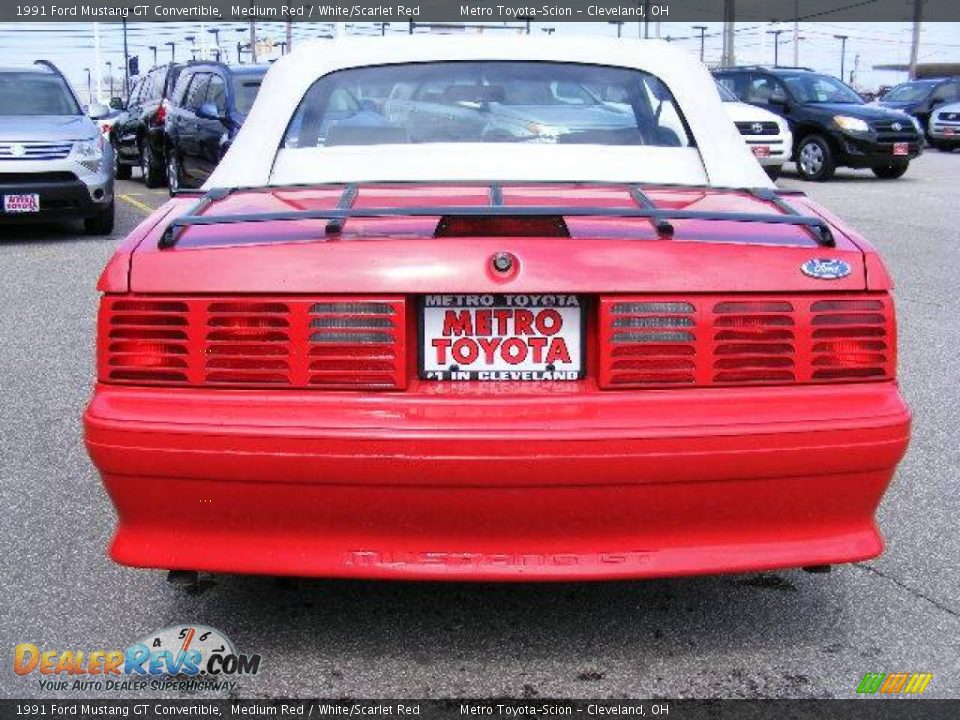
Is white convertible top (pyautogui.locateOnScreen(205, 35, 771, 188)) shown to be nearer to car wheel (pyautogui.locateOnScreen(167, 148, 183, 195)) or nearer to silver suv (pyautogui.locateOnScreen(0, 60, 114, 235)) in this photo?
silver suv (pyautogui.locateOnScreen(0, 60, 114, 235))

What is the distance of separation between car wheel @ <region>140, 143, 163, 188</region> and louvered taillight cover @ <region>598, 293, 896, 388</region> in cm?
1598

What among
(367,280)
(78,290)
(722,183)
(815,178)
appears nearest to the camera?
(367,280)

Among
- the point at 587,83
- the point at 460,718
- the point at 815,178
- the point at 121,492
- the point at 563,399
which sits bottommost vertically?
the point at 815,178

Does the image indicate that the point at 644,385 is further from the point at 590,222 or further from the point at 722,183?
the point at 722,183

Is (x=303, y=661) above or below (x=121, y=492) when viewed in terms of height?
below

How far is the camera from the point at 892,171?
66.3 feet

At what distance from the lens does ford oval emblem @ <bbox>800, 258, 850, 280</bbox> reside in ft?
9.80

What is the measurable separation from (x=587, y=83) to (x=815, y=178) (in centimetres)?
1611

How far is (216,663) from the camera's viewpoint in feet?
10.7

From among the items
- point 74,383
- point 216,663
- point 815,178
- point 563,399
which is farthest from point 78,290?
point 815,178

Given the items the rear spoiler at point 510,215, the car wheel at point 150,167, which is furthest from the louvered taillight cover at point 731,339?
the car wheel at point 150,167

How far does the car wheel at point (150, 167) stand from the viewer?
18062mm

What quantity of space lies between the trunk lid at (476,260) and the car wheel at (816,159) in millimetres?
16984

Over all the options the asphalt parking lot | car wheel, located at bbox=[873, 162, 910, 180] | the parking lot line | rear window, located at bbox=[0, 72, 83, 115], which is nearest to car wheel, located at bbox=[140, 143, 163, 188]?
the parking lot line
